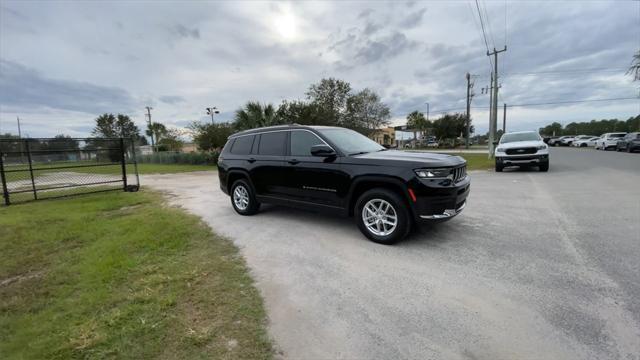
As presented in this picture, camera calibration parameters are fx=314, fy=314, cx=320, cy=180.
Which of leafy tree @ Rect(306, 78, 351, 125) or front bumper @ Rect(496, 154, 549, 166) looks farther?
leafy tree @ Rect(306, 78, 351, 125)

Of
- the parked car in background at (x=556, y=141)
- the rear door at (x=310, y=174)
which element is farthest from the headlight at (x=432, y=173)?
the parked car in background at (x=556, y=141)

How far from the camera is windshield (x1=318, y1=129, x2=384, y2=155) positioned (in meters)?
5.05

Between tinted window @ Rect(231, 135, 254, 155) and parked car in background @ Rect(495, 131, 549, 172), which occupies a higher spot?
tinted window @ Rect(231, 135, 254, 155)

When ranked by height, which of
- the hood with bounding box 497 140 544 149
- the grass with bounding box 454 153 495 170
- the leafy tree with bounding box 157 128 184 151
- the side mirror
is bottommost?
the grass with bounding box 454 153 495 170

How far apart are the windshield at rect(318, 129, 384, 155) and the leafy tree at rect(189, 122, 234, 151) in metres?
24.4

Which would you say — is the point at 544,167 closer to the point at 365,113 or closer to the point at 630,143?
the point at 630,143

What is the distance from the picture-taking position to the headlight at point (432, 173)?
13.6 ft

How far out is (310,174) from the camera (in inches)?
203

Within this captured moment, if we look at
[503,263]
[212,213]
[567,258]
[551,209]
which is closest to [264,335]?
[503,263]

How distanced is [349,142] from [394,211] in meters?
1.56

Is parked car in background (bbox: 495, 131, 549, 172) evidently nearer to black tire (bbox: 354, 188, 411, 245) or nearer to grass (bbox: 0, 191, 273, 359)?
black tire (bbox: 354, 188, 411, 245)

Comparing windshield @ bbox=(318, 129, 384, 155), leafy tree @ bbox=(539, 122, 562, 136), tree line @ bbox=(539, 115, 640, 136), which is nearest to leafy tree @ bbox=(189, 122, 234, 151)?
windshield @ bbox=(318, 129, 384, 155)

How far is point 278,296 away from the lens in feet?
10.3

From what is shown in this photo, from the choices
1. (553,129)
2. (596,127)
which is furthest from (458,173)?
(553,129)
